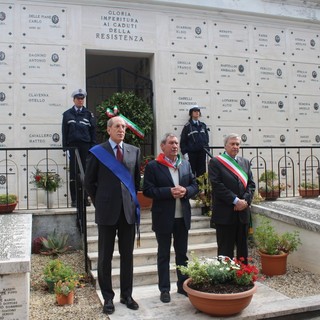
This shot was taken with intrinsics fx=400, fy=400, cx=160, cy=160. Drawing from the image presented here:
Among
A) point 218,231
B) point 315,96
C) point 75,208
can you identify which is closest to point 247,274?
point 218,231

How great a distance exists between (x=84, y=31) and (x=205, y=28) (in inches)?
100

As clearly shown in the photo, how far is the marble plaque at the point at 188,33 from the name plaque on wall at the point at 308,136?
291cm

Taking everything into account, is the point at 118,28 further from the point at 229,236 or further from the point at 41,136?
the point at 229,236

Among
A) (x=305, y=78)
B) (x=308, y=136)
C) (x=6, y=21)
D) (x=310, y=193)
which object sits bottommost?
(x=310, y=193)

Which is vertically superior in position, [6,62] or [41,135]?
[6,62]

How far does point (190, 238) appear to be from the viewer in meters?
5.72

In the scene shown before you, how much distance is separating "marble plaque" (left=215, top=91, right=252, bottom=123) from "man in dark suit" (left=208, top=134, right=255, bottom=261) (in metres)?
4.08

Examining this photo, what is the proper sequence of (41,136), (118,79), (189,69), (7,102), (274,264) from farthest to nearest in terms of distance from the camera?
(189,69) → (118,79) → (41,136) → (7,102) → (274,264)

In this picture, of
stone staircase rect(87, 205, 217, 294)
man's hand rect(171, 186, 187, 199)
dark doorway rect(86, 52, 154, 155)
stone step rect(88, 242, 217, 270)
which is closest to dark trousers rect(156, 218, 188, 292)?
man's hand rect(171, 186, 187, 199)

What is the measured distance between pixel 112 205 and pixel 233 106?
5.43 metres

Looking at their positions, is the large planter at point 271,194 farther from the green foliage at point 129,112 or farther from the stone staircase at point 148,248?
the green foliage at point 129,112

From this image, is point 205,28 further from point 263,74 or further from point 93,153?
point 93,153

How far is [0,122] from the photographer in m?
7.15

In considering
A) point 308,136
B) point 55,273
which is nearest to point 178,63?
point 308,136
